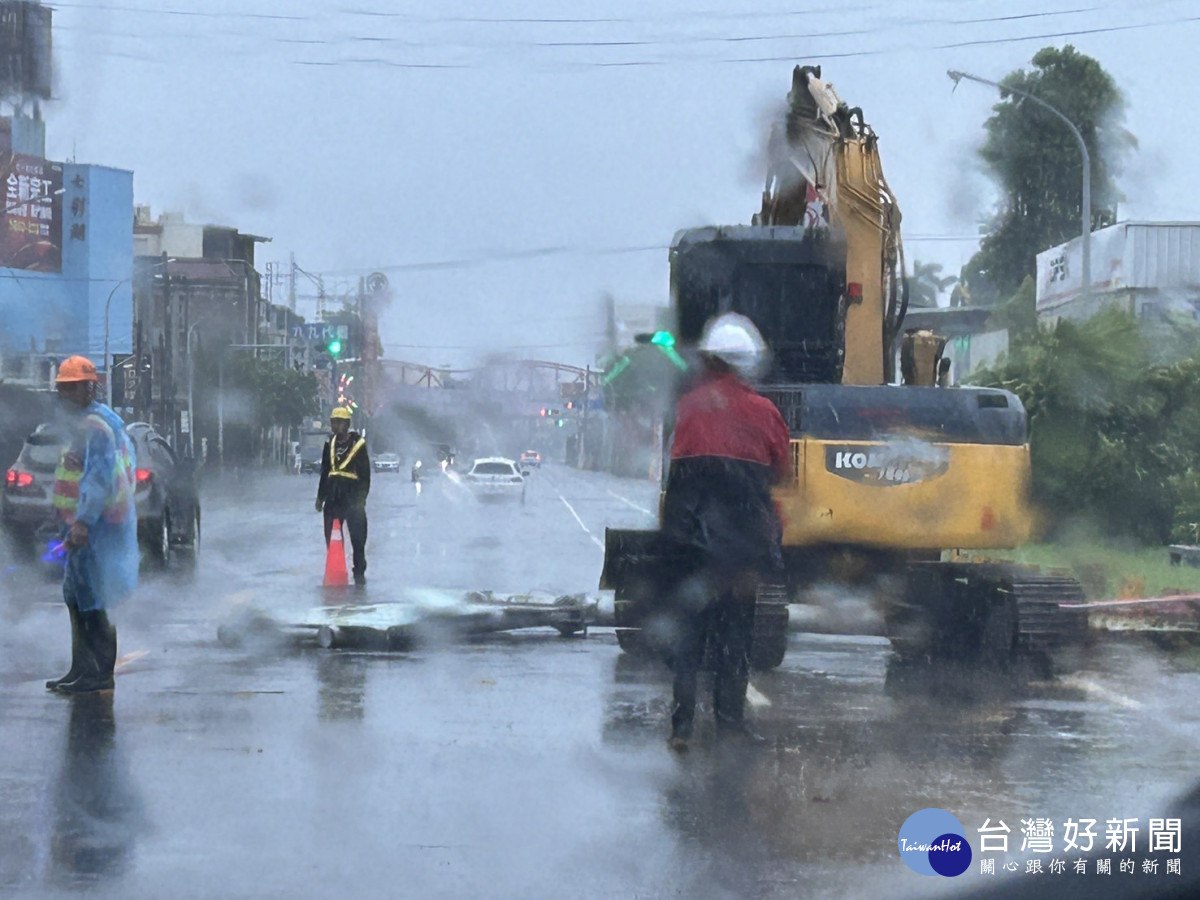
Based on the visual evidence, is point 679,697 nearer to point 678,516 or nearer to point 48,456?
point 678,516

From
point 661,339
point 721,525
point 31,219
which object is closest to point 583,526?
point 661,339

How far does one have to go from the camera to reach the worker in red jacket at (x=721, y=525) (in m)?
9.00

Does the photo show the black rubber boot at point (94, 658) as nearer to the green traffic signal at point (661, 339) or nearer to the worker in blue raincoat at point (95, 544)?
the worker in blue raincoat at point (95, 544)

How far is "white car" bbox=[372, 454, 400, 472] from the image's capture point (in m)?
107

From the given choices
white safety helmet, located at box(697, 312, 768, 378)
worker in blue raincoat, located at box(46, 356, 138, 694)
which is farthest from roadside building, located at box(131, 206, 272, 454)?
white safety helmet, located at box(697, 312, 768, 378)

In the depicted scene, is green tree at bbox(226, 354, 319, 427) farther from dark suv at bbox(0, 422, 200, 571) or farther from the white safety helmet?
the white safety helmet

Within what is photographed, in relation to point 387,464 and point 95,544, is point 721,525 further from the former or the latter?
point 387,464

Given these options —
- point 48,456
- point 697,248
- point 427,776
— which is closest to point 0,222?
point 48,456

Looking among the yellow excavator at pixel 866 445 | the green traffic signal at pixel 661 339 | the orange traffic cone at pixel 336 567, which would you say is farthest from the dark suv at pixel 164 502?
the yellow excavator at pixel 866 445

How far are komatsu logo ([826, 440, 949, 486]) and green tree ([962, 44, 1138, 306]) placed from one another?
186ft

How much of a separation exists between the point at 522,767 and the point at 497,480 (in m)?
44.3

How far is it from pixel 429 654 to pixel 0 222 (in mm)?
73526

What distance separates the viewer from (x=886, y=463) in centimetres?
1166

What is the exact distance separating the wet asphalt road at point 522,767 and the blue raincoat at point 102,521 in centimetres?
60
